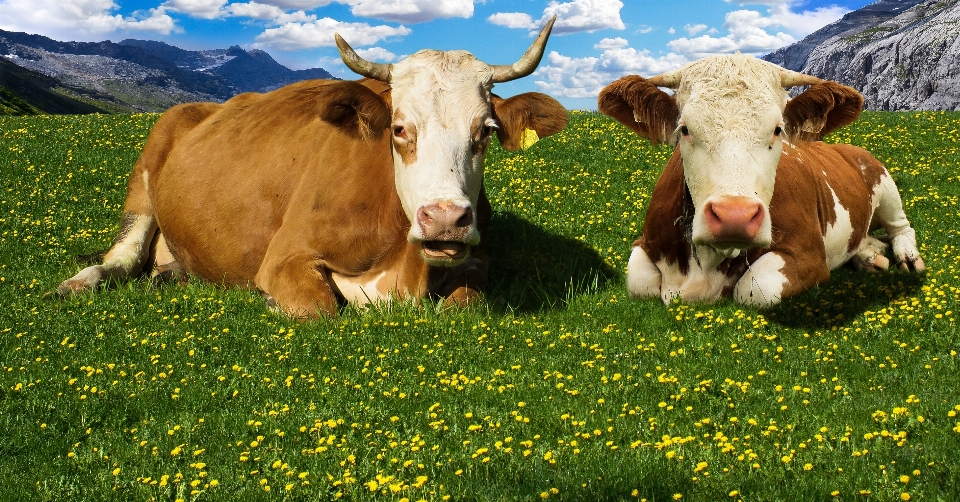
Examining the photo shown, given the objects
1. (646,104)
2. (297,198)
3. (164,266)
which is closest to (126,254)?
(164,266)

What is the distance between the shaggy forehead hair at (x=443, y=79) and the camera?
8.53 m

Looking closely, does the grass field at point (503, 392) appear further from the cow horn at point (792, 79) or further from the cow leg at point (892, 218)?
the cow horn at point (792, 79)

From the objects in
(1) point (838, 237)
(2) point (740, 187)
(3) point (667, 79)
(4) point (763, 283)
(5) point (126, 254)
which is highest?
(3) point (667, 79)

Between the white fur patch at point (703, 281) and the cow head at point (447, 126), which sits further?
the white fur patch at point (703, 281)

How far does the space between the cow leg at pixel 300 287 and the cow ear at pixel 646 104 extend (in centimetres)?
350

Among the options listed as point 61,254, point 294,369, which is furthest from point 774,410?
point 61,254

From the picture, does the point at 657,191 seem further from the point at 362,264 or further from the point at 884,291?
the point at 362,264

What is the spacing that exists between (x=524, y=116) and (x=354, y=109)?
1.83 m

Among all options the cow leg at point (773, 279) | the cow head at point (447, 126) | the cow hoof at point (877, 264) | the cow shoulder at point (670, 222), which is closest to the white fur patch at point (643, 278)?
the cow shoulder at point (670, 222)

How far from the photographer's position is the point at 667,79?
8766mm

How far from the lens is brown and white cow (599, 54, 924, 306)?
302 inches

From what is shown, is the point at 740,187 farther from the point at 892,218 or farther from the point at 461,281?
the point at 892,218

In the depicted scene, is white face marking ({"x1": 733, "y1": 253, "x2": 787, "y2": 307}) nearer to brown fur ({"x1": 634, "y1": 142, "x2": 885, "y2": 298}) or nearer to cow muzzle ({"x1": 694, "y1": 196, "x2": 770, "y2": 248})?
brown fur ({"x1": 634, "y1": 142, "x2": 885, "y2": 298})

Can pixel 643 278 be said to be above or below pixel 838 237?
below
